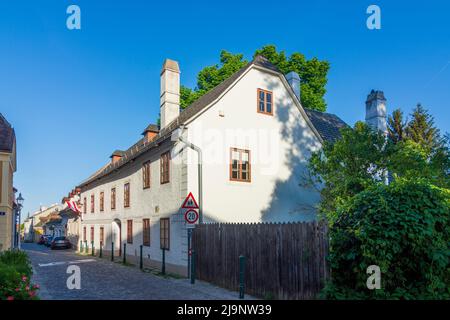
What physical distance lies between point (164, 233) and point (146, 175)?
3590 millimetres

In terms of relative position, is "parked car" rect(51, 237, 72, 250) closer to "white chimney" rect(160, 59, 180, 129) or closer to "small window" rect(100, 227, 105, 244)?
"small window" rect(100, 227, 105, 244)

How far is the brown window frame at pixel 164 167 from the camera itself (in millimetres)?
15523

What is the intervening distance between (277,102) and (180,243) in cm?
773

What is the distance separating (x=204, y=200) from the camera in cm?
1398

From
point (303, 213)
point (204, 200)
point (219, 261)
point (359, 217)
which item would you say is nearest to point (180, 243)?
point (204, 200)

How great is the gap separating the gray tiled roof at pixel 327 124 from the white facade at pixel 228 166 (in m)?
2.28

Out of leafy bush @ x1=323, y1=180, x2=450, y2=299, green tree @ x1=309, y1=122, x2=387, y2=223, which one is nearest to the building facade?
green tree @ x1=309, y1=122, x2=387, y2=223

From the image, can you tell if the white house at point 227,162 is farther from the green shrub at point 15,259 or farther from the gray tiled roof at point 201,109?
the green shrub at point 15,259

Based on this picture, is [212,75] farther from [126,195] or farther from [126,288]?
[126,288]

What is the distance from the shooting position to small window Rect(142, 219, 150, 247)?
57.9ft

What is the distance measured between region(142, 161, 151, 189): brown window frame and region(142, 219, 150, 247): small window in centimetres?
171

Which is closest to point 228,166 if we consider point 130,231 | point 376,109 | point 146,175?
point 146,175

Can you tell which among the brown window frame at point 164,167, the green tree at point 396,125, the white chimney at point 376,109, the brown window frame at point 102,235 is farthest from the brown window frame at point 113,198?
the green tree at point 396,125
